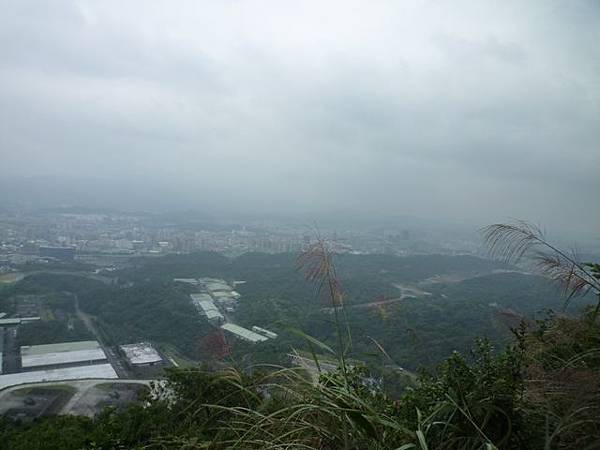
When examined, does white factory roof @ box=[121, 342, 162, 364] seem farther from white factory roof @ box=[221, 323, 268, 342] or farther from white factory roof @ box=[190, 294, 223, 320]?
white factory roof @ box=[190, 294, 223, 320]

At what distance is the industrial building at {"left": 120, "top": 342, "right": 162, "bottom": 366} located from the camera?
11125 millimetres

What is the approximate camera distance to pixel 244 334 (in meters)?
12.1

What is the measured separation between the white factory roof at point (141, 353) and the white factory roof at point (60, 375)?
79cm

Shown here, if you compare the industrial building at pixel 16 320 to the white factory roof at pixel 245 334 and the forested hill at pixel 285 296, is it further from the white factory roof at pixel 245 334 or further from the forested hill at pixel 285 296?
the white factory roof at pixel 245 334

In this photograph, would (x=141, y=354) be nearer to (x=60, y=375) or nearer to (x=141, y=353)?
(x=141, y=353)

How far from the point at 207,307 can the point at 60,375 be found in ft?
21.7

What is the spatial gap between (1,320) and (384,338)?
12316 millimetres

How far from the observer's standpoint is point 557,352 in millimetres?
2252

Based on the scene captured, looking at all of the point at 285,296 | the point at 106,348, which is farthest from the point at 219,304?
the point at 106,348

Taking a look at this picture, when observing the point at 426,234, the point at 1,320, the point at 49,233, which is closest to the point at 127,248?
the point at 49,233

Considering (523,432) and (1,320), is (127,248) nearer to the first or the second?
(1,320)

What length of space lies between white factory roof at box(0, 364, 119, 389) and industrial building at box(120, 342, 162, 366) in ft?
2.38

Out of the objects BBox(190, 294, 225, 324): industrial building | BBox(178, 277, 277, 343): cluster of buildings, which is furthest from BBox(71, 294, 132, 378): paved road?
BBox(190, 294, 225, 324): industrial building

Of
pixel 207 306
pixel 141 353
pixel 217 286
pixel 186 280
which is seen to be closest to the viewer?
pixel 141 353
